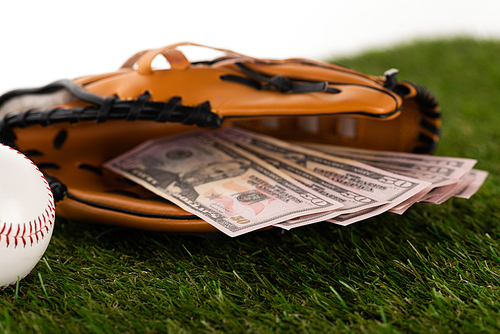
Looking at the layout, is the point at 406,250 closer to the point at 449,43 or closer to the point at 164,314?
the point at 164,314

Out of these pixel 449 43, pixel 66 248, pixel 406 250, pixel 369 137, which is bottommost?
pixel 66 248

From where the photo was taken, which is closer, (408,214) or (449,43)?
(408,214)

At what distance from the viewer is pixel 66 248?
1.14m

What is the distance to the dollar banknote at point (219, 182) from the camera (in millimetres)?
1031

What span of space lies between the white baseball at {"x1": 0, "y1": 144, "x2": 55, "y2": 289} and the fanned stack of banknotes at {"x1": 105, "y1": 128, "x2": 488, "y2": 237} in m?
0.33

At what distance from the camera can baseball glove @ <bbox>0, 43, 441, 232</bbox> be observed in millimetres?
1174

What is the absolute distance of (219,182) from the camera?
1.23 m

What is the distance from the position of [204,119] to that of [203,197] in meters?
0.23

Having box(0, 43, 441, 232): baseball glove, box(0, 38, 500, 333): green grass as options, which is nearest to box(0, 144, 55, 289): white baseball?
box(0, 38, 500, 333): green grass

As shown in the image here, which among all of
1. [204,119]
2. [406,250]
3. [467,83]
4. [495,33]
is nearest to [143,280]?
[204,119]

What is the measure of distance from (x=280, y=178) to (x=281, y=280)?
36 cm

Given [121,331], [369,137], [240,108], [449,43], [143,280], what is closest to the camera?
[121,331]

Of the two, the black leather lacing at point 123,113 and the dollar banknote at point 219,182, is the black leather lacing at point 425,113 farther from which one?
the black leather lacing at point 123,113

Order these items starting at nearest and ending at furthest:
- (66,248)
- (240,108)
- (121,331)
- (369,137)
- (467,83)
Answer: (121,331) < (66,248) < (240,108) < (369,137) < (467,83)
